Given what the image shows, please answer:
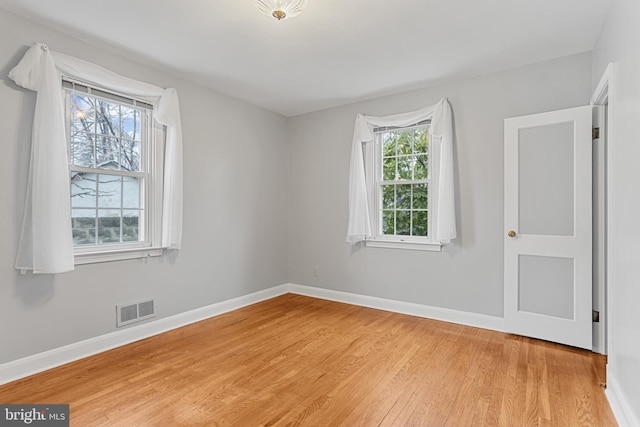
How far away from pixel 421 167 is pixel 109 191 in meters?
3.26

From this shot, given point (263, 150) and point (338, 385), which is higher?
point (263, 150)

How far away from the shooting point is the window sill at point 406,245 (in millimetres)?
3750

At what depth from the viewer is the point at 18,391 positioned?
2191mm

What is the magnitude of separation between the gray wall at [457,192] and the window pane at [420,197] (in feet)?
1.30

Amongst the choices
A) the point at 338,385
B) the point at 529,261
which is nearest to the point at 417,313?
the point at 529,261

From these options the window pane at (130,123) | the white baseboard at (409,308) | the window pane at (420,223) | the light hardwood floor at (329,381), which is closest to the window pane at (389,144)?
the window pane at (420,223)

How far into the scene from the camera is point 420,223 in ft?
12.9

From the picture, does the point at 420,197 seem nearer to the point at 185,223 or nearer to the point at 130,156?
the point at 185,223

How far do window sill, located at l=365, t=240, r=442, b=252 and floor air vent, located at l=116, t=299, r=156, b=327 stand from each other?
253 centimetres

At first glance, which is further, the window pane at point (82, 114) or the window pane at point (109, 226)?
the window pane at point (109, 226)

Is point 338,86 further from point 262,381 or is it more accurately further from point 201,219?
point 262,381

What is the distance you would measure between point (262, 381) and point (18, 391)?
1.59 meters

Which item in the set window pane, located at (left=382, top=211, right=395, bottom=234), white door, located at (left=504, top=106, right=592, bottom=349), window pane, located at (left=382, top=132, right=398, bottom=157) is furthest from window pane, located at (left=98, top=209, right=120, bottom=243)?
white door, located at (left=504, top=106, right=592, bottom=349)

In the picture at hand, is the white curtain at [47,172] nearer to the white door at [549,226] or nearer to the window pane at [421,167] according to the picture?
the window pane at [421,167]
